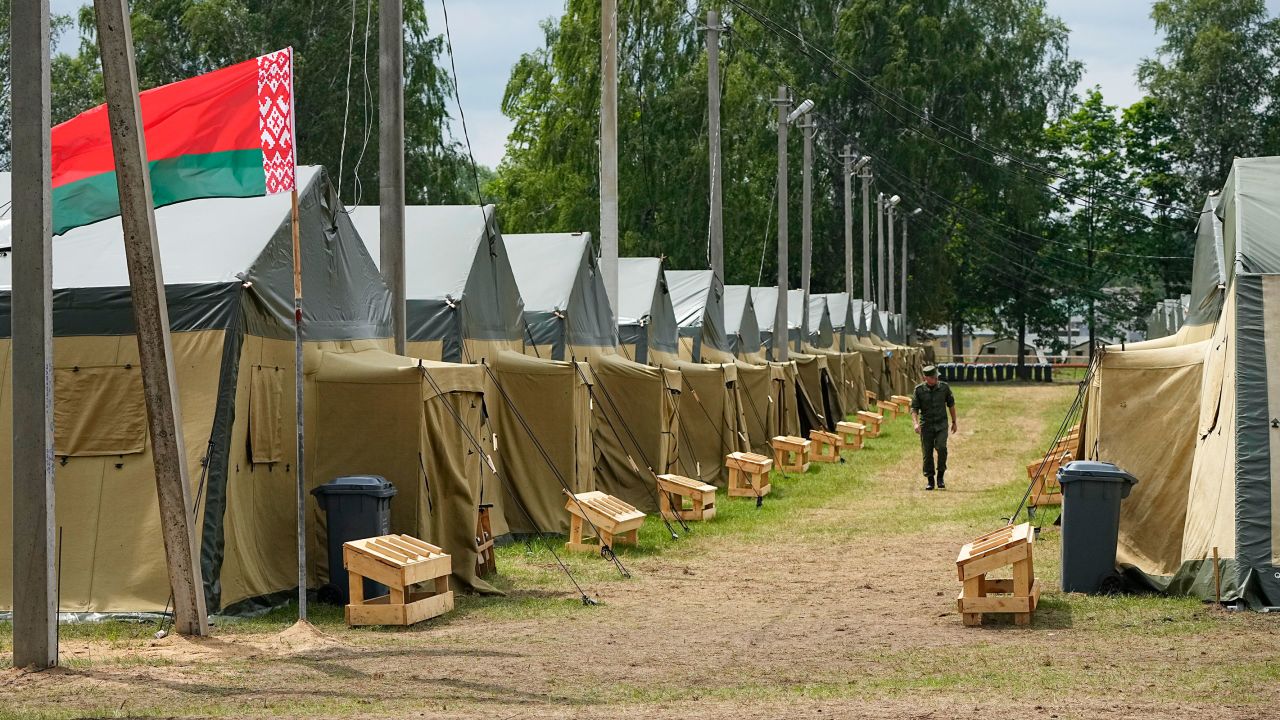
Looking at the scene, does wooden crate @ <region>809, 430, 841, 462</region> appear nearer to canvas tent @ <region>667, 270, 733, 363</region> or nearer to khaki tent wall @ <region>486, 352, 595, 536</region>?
canvas tent @ <region>667, 270, 733, 363</region>

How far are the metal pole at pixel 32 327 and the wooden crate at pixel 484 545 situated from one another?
14.4 feet

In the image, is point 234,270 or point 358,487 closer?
point 234,270

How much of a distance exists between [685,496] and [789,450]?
565 centimetres

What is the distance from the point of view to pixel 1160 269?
63875mm

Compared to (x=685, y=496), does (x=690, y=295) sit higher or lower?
higher

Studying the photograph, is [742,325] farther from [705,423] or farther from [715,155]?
[705,423]

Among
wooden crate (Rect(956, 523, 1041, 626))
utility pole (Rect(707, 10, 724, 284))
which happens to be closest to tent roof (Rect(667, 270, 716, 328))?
utility pole (Rect(707, 10, 724, 284))

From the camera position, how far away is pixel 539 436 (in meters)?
15.5

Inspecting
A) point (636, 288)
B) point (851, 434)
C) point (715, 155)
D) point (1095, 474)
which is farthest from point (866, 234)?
point (1095, 474)

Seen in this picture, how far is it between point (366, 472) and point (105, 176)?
9.55 ft

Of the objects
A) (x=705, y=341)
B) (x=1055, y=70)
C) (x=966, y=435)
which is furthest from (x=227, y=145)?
(x=1055, y=70)

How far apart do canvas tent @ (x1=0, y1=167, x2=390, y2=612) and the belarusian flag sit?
602 millimetres

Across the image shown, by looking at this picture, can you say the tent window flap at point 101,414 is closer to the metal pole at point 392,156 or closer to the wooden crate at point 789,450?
the metal pole at point 392,156

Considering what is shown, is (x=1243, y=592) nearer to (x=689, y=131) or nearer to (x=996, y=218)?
(x=689, y=131)
